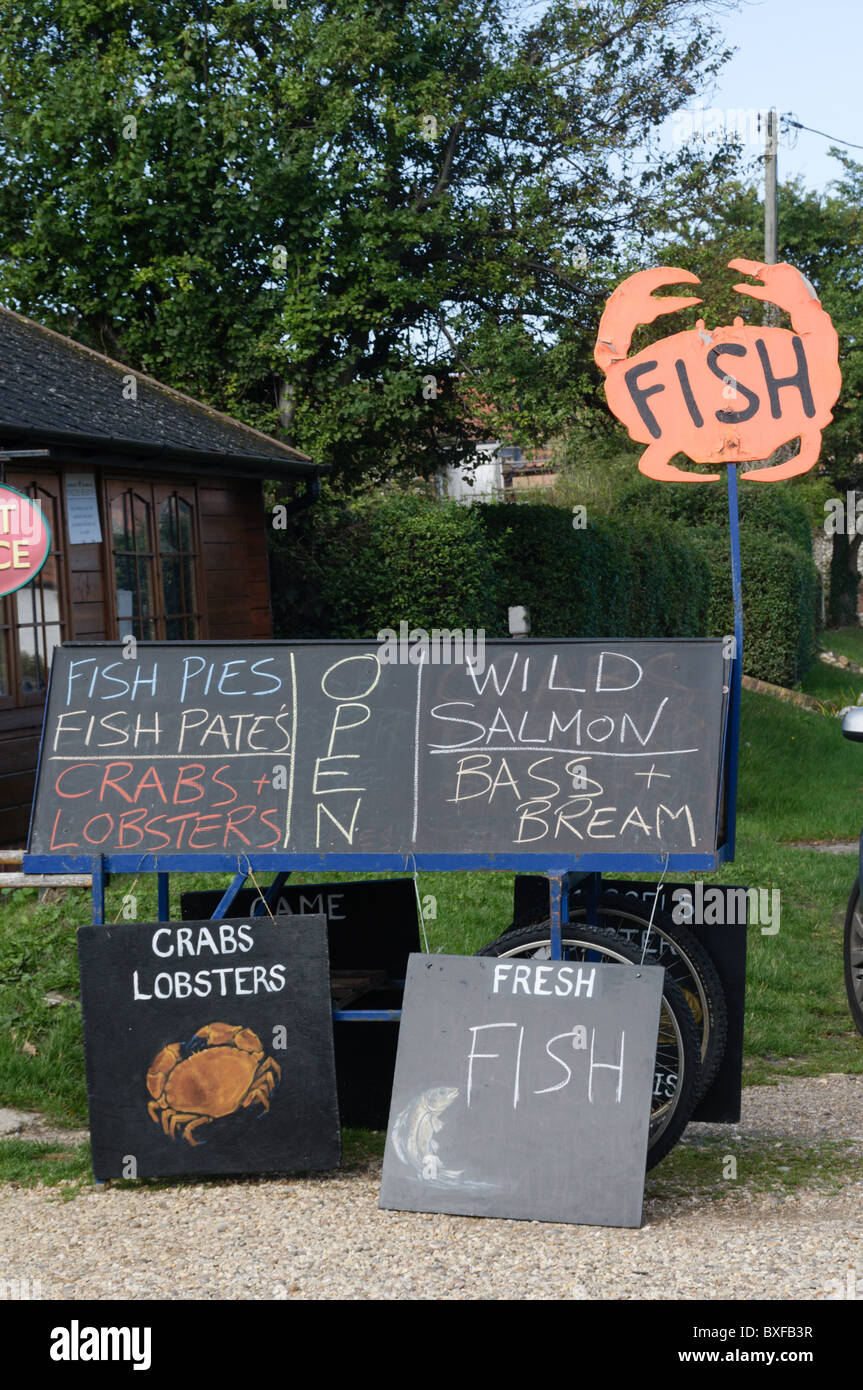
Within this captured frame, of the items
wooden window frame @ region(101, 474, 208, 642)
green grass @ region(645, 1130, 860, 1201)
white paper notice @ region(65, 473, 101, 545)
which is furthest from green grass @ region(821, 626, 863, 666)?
green grass @ region(645, 1130, 860, 1201)

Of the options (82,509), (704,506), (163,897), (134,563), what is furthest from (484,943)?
(704,506)

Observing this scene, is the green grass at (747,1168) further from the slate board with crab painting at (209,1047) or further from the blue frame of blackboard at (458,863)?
the slate board with crab painting at (209,1047)

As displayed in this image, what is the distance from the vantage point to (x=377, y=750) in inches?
172

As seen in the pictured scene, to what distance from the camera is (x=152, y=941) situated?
434cm

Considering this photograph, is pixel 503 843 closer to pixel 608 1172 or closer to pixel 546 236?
pixel 608 1172

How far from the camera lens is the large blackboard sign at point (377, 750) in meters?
4.18

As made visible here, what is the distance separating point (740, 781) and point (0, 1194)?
1039 centimetres

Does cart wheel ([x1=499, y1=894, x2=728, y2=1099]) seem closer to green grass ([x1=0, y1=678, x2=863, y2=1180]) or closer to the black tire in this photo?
the black tire

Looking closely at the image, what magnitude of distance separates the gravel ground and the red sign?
9.31 ft

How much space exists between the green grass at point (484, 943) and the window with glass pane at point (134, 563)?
3616mm

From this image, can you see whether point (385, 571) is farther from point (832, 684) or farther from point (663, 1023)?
point (832, 684)

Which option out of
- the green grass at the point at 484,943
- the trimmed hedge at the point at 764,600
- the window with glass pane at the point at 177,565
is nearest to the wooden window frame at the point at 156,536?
the window with glass pane at the point at 177,565

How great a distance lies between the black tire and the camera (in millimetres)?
4211
